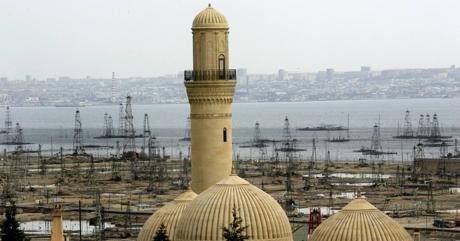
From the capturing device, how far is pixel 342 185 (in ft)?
341

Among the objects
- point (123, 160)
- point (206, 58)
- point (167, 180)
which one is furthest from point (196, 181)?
point (123, 160)

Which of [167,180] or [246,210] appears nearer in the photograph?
[246,210]

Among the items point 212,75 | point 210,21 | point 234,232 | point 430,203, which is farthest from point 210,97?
point 430,203

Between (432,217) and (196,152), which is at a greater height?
(196,152)

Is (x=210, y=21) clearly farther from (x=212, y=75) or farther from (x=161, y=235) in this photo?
(x=161, y=235)

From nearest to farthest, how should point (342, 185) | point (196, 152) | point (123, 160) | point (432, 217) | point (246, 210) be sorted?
1. point (246, 210)
2. point (196, 152)
3. point (432, 217)
4. point (342, 185)
5. point (123, 160)

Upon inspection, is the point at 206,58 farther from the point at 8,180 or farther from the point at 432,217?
the point at 8,180

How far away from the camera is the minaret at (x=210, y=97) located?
3122 centimetres

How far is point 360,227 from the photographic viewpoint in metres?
27.6

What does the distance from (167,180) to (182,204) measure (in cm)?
8537

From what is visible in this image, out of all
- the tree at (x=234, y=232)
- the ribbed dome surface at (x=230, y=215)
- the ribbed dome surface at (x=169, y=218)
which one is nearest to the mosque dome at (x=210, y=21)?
the ribbed dome surface at (x=169, y=218)

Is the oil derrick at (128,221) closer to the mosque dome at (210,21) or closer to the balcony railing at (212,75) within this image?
the balcony railing at (212,75)

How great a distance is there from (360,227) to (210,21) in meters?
7.08

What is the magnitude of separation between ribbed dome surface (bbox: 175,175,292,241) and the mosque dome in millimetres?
5378
